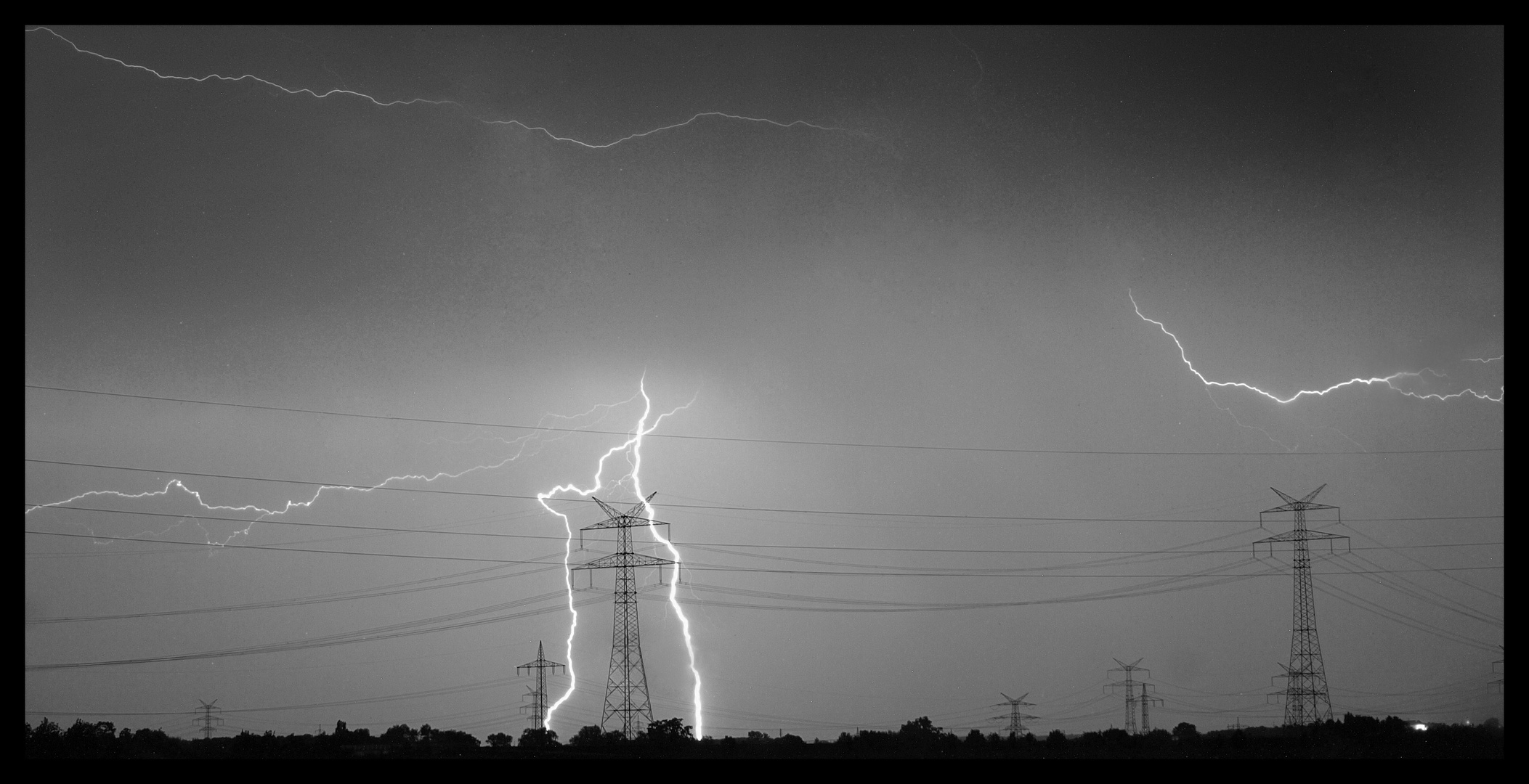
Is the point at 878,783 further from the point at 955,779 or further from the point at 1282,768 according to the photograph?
the point at 1282,768

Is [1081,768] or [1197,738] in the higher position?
[1081,768]

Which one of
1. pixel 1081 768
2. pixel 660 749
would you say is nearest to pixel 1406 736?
pixel 660 749
